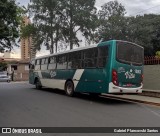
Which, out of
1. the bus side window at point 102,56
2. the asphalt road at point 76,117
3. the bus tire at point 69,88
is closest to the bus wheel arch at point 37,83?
the bus tire at point 69,88

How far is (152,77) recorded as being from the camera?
64.2 feet

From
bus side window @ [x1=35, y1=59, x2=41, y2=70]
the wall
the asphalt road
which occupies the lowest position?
the asphalt road

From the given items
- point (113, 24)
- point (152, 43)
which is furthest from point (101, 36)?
point (152, 43)

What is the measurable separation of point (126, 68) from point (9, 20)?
732 centimetres

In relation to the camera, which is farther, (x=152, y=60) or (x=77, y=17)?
(x=77, y=17)

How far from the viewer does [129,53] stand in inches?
595

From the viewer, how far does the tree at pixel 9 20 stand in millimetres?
16562

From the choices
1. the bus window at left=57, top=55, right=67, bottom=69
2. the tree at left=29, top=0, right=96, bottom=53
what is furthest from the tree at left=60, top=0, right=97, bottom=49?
the bus window at left=57, top=55, right=67, bottom=69

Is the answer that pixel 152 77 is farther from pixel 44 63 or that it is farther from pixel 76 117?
pixel 76 117

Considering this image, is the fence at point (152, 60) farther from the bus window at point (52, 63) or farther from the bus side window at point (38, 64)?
the bus side window at point (38, 64)

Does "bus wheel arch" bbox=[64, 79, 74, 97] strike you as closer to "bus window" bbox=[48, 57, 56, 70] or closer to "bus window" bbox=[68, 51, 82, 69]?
"bus window" bbox=[68, 51, 82, 69]

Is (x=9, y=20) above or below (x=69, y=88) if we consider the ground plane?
above

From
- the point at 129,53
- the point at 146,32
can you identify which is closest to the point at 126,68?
the point at 129,53

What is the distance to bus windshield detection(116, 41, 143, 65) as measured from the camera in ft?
48.4
